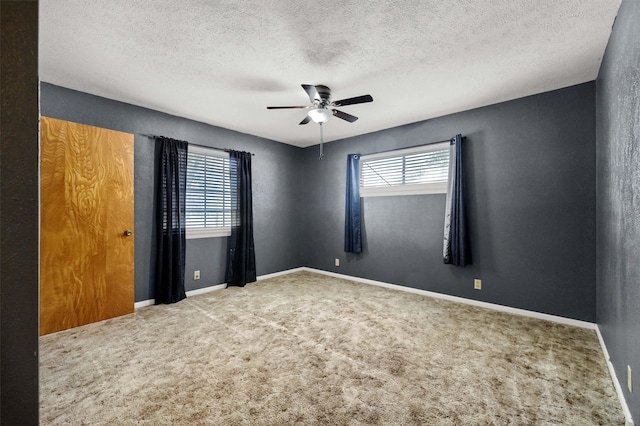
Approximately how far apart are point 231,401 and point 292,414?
0.43m

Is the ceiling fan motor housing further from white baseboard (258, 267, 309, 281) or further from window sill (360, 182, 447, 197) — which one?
white baseboard (258, 267, 309, 281)

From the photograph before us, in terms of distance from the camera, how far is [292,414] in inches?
69.7

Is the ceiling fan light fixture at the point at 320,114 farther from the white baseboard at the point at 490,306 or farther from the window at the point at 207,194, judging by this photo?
the white baseboard at the point at 490,306

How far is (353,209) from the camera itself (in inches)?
198

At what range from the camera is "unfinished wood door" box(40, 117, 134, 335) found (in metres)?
2.92

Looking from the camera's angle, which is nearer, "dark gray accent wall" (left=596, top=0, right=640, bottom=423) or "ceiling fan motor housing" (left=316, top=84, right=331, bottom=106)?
"dark gray accent wall" (left=596, top=0, right=640, bottom=423)

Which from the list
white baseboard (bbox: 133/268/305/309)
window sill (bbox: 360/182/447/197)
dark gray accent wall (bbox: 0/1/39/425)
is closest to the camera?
dark gray accent wall (bbox: 0/1/39/425)

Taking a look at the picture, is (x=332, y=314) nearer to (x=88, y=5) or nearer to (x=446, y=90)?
(x=446, y=90)

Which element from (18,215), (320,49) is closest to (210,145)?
(320,49)

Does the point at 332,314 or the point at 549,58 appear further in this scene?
the point at 332,314

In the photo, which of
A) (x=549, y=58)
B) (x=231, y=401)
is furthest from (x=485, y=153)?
(x=231, y=401)

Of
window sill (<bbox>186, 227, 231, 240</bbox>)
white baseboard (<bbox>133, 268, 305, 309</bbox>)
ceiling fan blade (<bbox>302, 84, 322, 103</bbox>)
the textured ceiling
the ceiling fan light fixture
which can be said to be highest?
the textured ceiling

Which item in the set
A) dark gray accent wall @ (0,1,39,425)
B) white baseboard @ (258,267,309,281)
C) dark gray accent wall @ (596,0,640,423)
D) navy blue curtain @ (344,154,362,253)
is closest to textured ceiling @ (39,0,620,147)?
dark gray accent wall @ (596,0,640,423)

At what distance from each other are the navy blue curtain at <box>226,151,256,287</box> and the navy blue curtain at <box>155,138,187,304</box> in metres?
0.84
